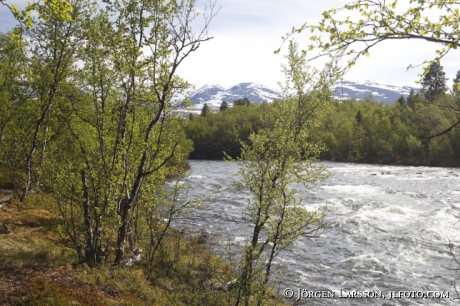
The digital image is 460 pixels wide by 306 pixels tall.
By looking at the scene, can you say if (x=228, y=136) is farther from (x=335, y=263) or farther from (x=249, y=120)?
(x=335, y=263)

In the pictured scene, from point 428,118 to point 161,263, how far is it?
248ft

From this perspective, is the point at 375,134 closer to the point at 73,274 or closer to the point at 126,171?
the point at 126,171

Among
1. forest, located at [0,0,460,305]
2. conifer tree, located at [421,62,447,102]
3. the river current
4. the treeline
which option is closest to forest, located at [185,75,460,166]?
the treeline

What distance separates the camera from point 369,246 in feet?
69.7

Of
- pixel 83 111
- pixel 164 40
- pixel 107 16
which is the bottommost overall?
pixel 83 111

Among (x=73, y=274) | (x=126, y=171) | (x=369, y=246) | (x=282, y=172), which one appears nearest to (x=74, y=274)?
(x=73, y=274)

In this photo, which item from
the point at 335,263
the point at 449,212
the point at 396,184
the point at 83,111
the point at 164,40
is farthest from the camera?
the point at 396,184

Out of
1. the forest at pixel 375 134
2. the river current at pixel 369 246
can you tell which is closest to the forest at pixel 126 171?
the river current at pixel 369 246

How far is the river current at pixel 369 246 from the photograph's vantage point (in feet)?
51.8

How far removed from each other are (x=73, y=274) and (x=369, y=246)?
17504 millimetres

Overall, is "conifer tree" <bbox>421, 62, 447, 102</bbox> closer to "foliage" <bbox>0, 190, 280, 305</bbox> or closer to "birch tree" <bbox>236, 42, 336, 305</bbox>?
"birch tree" <bbox>236, 42, 336, 305</bbox>

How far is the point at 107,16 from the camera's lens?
11484mm

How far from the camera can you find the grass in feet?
30.7

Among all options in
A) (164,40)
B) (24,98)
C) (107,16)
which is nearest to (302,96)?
(164,40)
